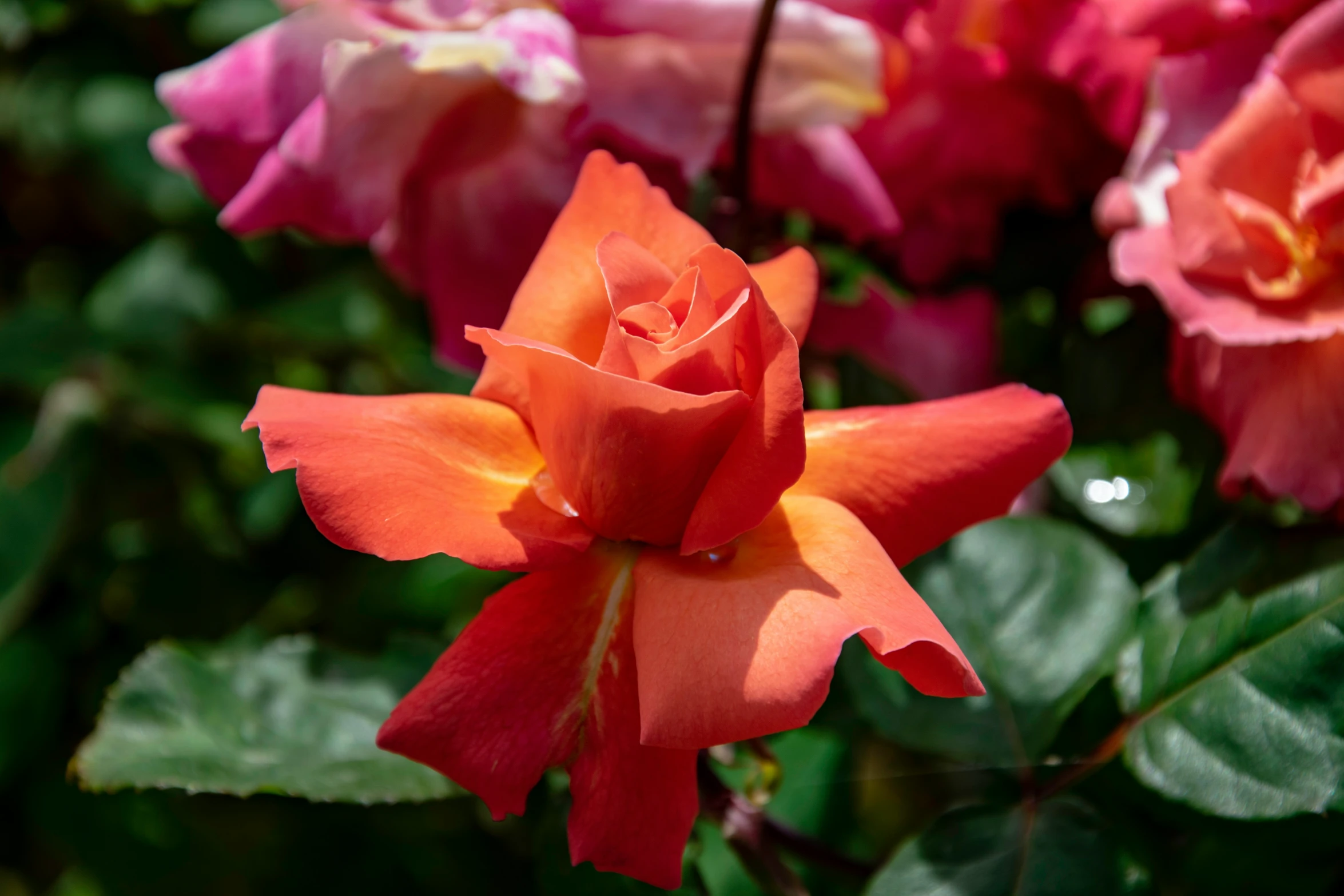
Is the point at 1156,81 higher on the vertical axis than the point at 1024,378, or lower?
higher

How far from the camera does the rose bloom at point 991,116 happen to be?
49 cm

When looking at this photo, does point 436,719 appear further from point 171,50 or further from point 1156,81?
point 171,50

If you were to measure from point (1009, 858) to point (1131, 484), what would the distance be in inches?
10.2

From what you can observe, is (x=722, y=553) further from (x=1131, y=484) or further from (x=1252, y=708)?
(x=1131, y=484)

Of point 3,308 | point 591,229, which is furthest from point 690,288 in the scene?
point 3,308

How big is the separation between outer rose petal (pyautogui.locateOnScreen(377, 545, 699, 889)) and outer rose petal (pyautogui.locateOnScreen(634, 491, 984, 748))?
2 cm

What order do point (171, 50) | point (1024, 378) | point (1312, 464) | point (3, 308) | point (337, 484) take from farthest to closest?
point (3, 308) → point (171, 50) → point (1024, 378) → point (1312, 464) → point (337, 484)

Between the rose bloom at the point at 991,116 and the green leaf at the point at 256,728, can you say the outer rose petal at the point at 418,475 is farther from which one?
the rose bloom at the point at 991,116

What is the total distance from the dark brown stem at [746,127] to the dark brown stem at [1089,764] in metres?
0.25

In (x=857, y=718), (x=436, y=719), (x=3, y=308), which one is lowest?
(x=3, y=308)

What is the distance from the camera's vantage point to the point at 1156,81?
47cm

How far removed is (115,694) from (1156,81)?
0.49m

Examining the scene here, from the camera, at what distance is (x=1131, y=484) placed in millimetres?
574

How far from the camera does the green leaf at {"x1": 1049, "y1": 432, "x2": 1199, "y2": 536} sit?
1.82 ft
